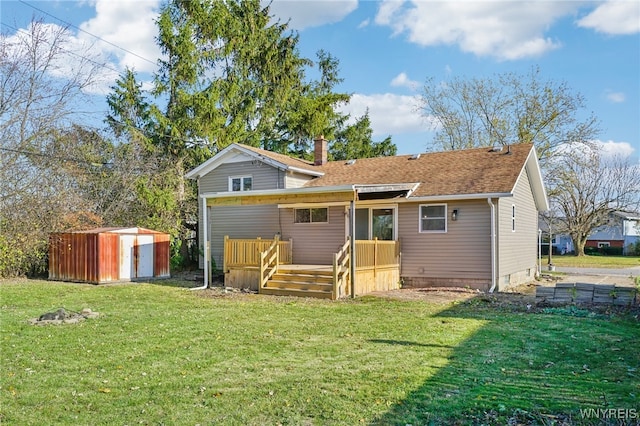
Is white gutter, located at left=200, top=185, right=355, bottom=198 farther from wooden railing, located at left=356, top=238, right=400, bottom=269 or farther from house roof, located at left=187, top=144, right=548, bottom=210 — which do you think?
house roof, located at left=187, top=144, right=548, bottom=210

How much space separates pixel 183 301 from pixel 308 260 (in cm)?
590

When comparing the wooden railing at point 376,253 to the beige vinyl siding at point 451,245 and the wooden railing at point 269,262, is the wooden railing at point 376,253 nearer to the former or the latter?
the beige vinyl siding at point 451,245

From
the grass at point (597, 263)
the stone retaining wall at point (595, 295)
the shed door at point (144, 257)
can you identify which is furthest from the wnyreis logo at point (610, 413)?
the grass at point (597, 263)

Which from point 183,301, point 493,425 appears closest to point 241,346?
point 493,425

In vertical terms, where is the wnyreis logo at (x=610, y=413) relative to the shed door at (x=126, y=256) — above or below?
below

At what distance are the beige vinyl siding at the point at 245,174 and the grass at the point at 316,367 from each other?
27.7ft

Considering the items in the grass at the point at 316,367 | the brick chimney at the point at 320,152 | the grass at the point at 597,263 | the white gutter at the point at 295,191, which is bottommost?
the grass at the point at 597,263

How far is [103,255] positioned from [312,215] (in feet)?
22.9

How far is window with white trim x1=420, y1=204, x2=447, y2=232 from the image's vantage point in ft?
48.9

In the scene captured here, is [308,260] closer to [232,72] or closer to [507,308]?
[507,308]

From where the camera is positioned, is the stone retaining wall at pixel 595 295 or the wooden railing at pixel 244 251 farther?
the wooden railing at pixel 244 251

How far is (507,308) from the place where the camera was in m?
10.8

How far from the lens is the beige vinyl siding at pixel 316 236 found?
16328 millimetres

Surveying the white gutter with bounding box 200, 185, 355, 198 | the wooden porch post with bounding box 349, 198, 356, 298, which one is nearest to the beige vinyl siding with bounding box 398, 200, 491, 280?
the wooden porch post with bounding box 349, 198, 356, 298
